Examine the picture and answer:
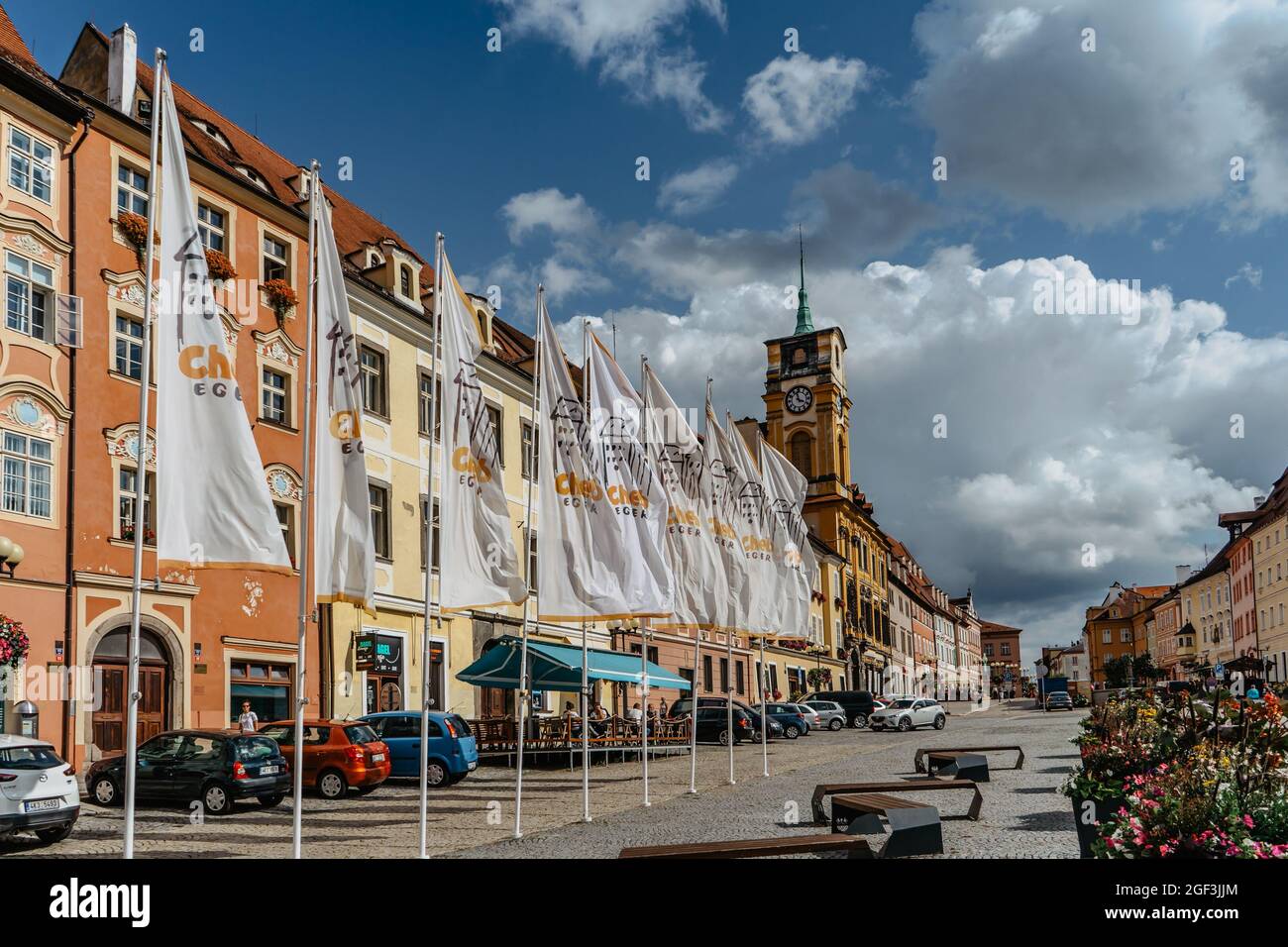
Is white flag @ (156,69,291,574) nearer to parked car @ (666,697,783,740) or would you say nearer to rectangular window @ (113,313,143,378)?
rectangular window @ (113,313,143,378)

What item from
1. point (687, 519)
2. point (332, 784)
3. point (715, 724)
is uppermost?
point (687, 519)

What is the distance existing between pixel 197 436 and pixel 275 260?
1963 cm

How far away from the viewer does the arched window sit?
3344 inches

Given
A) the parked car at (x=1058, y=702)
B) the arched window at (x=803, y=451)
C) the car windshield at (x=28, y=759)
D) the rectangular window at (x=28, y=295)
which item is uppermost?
the arched window at (x=803, y=451)

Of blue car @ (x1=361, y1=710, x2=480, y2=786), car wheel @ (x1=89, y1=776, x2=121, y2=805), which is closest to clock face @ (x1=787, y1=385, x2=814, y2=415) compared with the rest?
blue car @ (x1=361, y1=710, x2=480, y2=786)

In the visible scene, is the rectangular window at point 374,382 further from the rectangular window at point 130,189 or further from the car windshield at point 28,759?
the car windshield at point 28,759

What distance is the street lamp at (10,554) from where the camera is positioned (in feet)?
68.1

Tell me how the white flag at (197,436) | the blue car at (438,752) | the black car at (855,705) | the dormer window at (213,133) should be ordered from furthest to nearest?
the black car at (855,705)
the dormer window at (213,133)
the blue car at (438,752)
the white flag at (197,436)

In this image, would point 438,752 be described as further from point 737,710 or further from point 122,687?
point 737,710

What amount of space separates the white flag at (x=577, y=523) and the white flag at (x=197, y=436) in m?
5.18

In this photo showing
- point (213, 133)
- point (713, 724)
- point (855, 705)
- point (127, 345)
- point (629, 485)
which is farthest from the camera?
point (855, 705)

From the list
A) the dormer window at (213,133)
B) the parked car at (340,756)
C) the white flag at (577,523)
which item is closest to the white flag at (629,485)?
the white flag at (577,523)

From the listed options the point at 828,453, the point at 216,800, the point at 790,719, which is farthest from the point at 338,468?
the point at 828,453

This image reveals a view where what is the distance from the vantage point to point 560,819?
17766 millimetres
